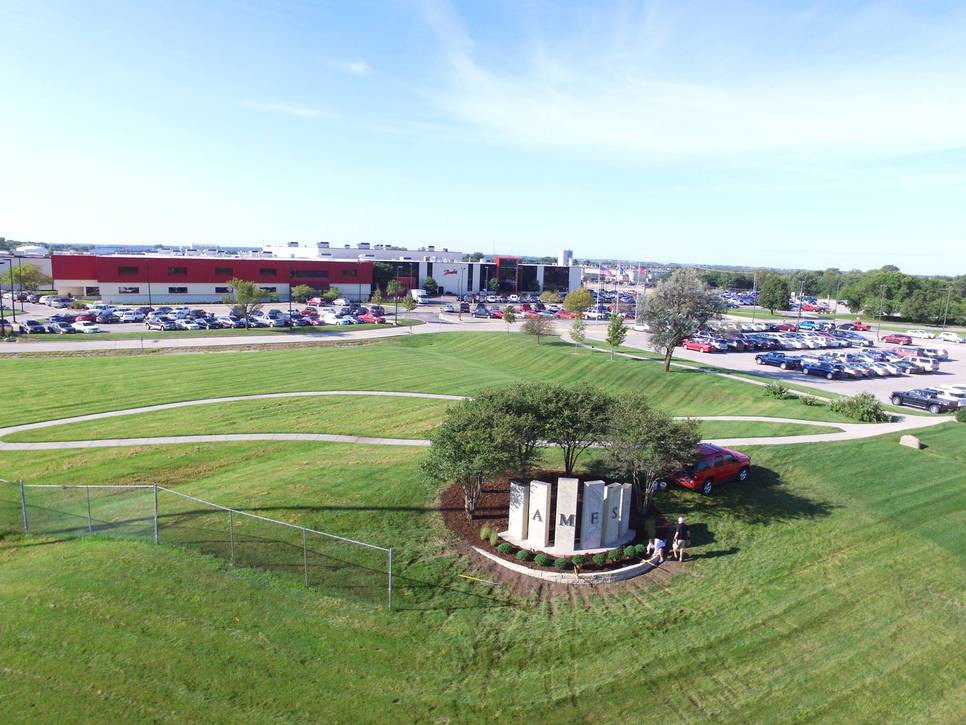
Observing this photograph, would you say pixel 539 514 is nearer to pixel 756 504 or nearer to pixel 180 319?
pixel 756 504

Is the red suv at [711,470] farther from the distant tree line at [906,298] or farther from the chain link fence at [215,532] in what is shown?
the distant tree line at [906,298]

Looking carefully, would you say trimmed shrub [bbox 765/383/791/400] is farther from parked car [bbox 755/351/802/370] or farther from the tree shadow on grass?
the tree shadow on grass

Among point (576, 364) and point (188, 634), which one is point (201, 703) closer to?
point (188, 634)

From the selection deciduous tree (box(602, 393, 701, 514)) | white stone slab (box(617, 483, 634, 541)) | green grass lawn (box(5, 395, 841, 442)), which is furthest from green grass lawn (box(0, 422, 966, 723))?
green grass lawn (box(5, 395, 841, 442))

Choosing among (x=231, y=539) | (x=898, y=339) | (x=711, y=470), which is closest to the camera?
(x=231, y=539)

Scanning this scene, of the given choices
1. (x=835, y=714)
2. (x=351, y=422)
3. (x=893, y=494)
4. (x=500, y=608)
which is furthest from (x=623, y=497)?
(x=351, y=422)

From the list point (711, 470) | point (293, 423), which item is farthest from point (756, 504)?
point (293, 423)

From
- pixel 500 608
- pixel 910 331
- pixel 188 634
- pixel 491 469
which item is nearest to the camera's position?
pixel 188 634
